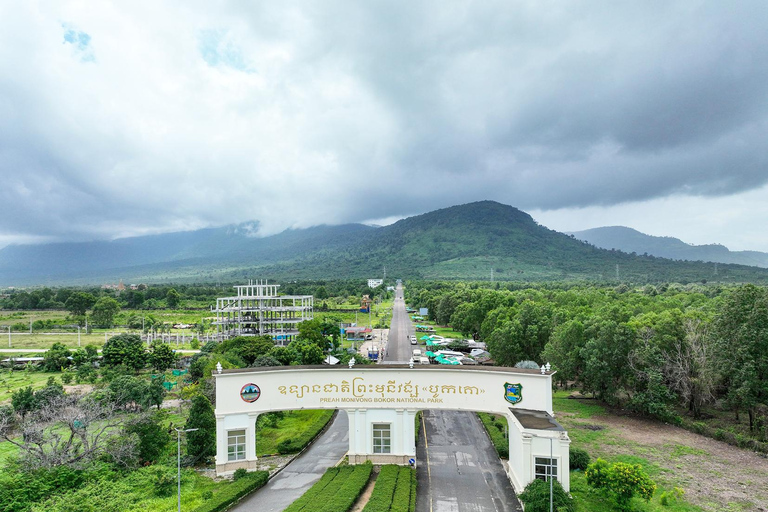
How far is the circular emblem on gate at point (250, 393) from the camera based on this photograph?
26.3 metres

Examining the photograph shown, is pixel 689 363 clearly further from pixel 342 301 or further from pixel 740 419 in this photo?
pixel 342 301

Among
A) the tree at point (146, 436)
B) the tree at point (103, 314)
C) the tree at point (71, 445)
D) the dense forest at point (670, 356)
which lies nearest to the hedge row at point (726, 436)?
the dense forest at point (670, 356)

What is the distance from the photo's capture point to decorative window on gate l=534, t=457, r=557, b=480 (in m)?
22.1

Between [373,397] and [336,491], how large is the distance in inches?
227

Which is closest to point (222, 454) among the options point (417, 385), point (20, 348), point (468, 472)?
point (417, 385)

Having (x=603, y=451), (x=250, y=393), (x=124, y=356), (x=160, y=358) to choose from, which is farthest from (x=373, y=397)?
(x=124, y=356)

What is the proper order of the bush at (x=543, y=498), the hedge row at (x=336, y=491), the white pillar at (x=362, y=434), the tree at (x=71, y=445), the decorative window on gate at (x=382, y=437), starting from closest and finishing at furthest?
the bush at (x=543, y=498)
the hedge row at (x=336, y=491)
the tree at (x=71, y=445)
the white pillar at (x=362, y=434)
the decorative window on gate at (x=382, y=437)

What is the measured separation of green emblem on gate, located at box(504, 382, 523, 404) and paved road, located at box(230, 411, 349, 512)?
1147 cm

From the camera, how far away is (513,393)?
83.5ft

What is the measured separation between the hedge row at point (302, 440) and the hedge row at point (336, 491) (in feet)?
15.3

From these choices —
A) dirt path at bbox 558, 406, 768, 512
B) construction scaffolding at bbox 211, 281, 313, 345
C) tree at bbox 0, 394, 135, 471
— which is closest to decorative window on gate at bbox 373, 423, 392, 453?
tree at bbox 0, 394, 135, 471

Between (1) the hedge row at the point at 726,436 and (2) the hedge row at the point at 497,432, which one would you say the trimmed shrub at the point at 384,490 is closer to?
(2) the hedge row at the point at 497,432

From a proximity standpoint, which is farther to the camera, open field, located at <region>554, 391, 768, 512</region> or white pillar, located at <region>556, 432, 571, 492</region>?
open field, located at <region>554, 391, 768, 512</region>

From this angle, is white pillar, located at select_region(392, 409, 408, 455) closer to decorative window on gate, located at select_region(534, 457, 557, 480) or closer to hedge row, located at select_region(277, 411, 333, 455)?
hedge row, located at select_region(277, 411, 333, 455)
